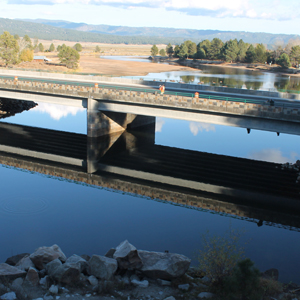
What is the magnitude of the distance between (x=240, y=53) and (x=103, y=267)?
165 metres

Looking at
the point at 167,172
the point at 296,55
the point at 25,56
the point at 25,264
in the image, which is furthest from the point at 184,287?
the point at 296,55

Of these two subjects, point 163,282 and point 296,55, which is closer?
point 163,282

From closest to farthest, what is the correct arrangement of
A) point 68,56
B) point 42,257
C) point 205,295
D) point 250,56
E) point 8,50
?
point 205,295 < point 42,257 < point 8,50 < point 68,56 < point 250,56

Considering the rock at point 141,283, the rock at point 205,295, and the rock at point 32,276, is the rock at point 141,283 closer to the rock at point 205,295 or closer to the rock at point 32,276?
the rock at point 205,295

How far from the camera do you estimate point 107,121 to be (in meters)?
41.6

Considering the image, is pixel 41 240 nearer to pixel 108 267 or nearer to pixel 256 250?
pixel 108 267

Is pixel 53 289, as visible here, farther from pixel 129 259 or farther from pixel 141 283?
pixel 141 283

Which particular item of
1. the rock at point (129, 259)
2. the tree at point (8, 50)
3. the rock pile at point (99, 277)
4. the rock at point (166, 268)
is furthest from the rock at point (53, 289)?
the tree at point (8, 50)

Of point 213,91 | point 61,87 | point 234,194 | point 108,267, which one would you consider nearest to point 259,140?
point 213,91

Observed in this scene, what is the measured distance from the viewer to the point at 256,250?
60.6 ft

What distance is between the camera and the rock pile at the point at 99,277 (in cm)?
1255

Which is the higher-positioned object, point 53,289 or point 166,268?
point 166,268

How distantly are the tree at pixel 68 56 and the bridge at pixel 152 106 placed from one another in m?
62.2

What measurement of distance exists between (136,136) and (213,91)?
11185 mm
